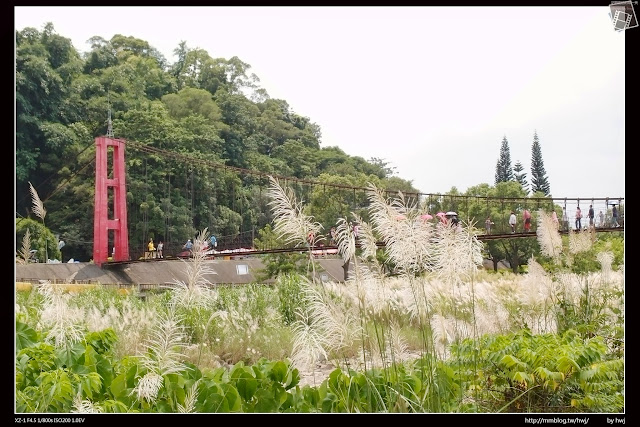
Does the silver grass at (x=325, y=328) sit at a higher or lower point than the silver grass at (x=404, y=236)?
lower

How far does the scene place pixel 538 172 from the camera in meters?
3.22

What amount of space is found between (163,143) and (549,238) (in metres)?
2.24

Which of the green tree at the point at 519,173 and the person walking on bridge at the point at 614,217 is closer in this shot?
the person walking on bridge at the point at 614,217

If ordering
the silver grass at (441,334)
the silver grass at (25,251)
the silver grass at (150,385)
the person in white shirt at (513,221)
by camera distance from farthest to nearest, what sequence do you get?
the person in white shirt at (513,221) < the silver grass at (25,251) < the silver grass at (441,334) < the silver grass at (150,385)

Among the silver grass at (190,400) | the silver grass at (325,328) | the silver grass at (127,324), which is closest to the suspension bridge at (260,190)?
the silver grass at (127,324)

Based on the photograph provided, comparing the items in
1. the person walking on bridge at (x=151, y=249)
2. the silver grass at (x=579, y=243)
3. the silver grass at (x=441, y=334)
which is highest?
the person walking on bridge at (x=151, y=249)

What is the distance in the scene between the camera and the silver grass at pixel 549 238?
9.85 ft

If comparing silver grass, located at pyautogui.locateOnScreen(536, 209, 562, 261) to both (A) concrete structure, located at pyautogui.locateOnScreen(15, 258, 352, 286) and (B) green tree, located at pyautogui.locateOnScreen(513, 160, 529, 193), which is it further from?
(A) concrete structure, located at pyautogui.locateOnScreen(15, 258, 352, 286)

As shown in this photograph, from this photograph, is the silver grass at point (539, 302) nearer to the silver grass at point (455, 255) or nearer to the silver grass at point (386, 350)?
the silver grass at point (455, 255)

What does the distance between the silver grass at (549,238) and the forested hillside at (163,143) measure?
68 cm

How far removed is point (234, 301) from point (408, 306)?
1353 millimetres

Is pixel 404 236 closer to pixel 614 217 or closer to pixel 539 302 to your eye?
pixel 539 302

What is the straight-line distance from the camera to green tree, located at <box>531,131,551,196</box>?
3.18 m

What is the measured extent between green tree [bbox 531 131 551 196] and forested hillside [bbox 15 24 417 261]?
643mm
